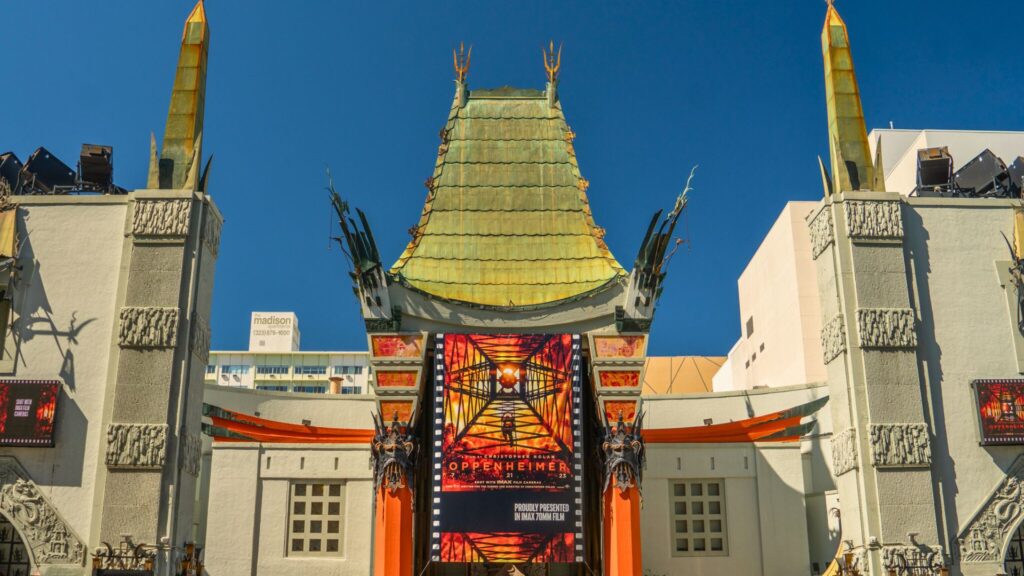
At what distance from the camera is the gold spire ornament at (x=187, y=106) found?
21969 mm

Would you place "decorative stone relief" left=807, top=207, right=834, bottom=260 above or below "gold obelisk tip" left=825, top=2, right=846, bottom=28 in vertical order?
below

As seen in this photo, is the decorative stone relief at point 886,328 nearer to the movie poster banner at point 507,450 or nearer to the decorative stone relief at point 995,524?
the decorative stone relief at point 995,524

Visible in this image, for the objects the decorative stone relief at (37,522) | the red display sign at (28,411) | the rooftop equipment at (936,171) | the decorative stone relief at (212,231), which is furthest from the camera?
the rooftop equipment at (936,171)

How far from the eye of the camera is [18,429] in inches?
786

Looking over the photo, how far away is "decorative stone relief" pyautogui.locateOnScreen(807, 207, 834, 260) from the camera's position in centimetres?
2177

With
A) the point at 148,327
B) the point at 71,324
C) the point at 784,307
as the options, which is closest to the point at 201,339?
the point at 148,327

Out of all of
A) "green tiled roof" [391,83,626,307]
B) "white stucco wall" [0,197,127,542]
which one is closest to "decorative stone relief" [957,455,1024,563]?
"green tiled roof" [391,83,626,307]

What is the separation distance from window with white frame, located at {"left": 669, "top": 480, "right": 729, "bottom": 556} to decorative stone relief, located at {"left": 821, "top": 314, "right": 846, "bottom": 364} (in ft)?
28.9

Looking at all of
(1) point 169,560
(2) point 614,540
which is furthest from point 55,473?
(2) point 614,540

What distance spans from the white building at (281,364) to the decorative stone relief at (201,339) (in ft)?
171

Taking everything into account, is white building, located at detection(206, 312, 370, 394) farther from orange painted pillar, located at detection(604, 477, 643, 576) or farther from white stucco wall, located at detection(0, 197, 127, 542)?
white stucco wall, located at detection(0, 197, 127, 542)

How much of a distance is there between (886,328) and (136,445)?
14409 mm

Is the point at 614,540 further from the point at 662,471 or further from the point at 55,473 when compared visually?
the point at 55,473

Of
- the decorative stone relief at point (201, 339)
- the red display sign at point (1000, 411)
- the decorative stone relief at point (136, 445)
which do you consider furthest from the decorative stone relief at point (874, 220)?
the decorative stone relief at point (136, 445)
